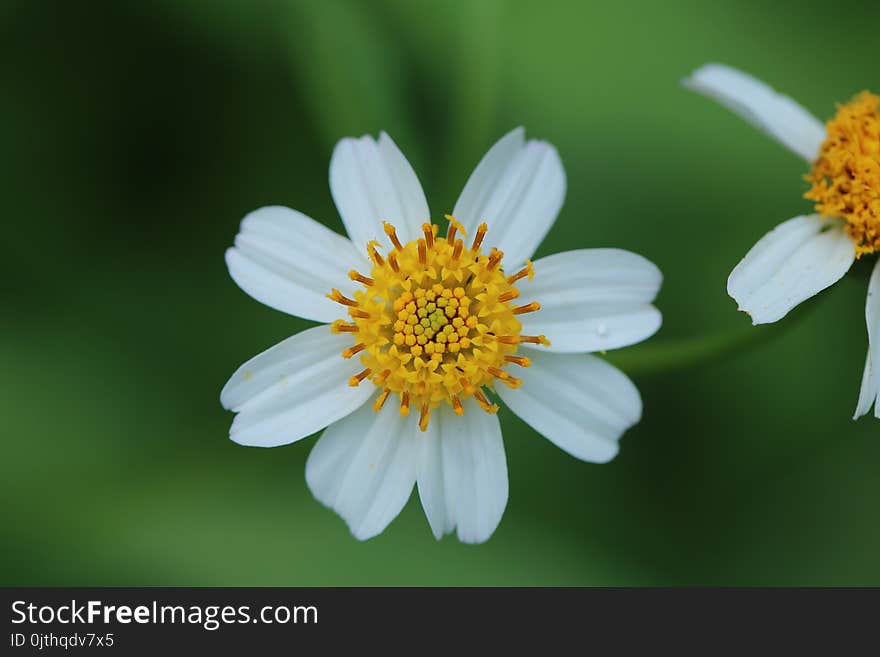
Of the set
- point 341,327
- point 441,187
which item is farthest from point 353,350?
point 441,187

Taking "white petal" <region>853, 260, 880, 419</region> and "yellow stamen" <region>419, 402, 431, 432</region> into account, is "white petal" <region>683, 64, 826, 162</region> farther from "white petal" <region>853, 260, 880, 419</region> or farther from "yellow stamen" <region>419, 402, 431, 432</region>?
"yellow stamen" <region>419, 402, 431, 432</region>

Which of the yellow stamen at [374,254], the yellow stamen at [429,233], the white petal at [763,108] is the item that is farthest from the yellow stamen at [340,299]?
the white petal at [763,108]

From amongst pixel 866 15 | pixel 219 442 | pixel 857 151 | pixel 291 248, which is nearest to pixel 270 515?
pixel 219 442

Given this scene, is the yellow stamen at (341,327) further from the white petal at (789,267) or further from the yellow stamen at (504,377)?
the white petal at (789,267)

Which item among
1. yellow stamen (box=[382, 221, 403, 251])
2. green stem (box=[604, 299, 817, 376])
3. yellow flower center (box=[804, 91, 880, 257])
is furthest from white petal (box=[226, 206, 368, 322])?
yellow flower center (box=[804, 91, 880, 257])

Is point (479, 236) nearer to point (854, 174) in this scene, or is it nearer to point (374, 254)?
point (374, 254)

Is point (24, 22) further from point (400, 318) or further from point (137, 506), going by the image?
→ point (400, 318)
